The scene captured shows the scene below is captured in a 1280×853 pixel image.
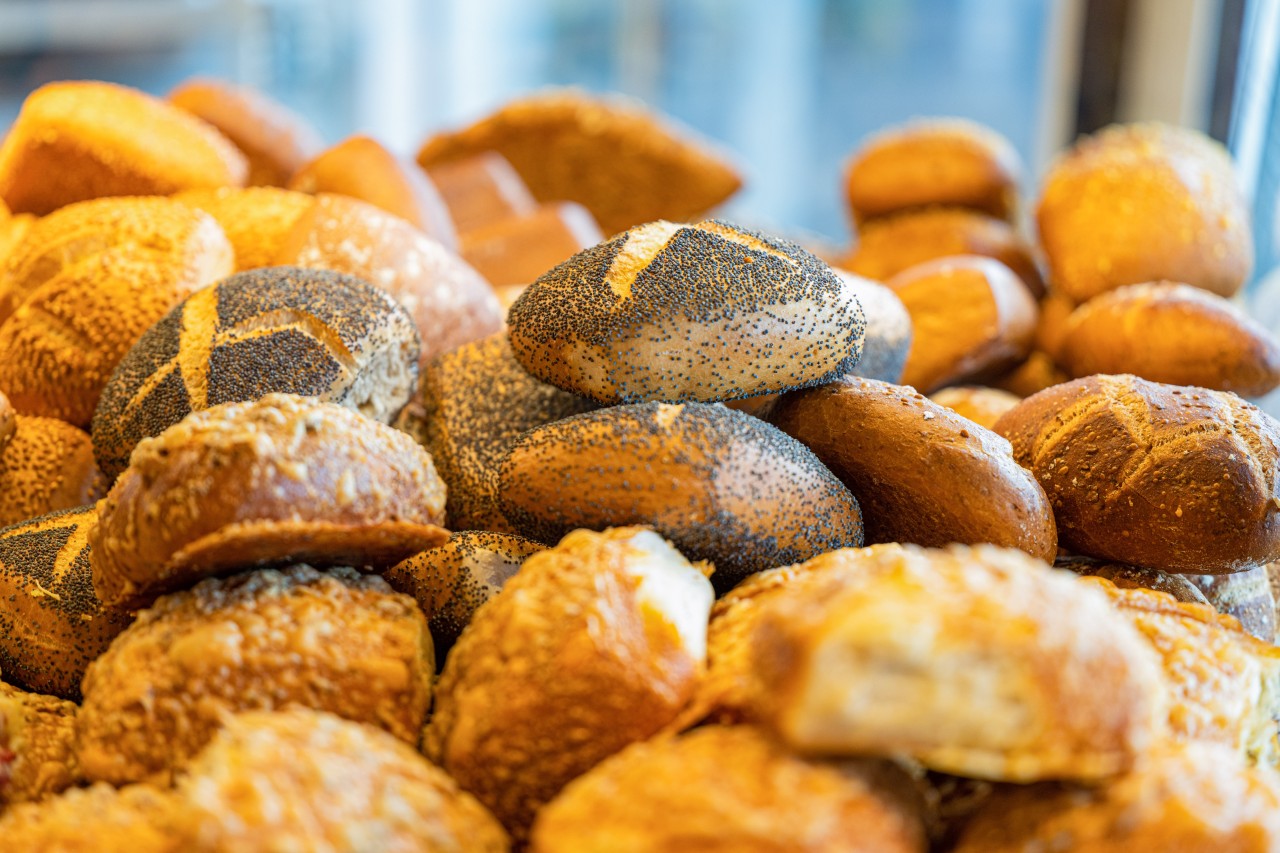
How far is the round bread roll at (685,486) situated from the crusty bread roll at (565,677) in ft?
0.23

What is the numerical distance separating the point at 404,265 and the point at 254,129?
81 cm

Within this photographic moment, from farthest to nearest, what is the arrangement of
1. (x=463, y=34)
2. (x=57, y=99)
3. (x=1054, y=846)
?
1. (x=463, y=34)
2. (x=57, y=99)
3. (x=1054, y=846)

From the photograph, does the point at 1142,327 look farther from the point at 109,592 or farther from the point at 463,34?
the point at 463,34

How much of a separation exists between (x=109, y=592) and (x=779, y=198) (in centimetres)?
557

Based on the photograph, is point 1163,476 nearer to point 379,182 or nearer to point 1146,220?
point 1146,220

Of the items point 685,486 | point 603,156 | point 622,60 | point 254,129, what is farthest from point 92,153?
point 622,60

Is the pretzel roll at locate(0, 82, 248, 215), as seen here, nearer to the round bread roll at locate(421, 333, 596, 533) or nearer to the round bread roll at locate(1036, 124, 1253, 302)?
the round bread roll at locate(421, 333, 596, 533)

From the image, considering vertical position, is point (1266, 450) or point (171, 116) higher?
point (171, 116)

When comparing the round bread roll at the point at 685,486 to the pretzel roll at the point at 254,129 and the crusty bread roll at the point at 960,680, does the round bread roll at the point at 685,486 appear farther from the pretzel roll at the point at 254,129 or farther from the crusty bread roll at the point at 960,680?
the pretzel roll at the point at 254,129

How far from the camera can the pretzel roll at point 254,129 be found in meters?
1.93

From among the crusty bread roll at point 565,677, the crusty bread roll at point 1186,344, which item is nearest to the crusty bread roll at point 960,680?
the crusty bread roll at point 565,677

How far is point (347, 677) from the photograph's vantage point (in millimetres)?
812

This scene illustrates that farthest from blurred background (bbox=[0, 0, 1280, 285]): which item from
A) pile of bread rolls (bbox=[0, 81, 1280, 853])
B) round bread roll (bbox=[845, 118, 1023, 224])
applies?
pile of bread rolls (bbox=[0, 81, 1280, 853])

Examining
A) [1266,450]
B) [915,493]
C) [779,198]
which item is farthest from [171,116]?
[779,198]
